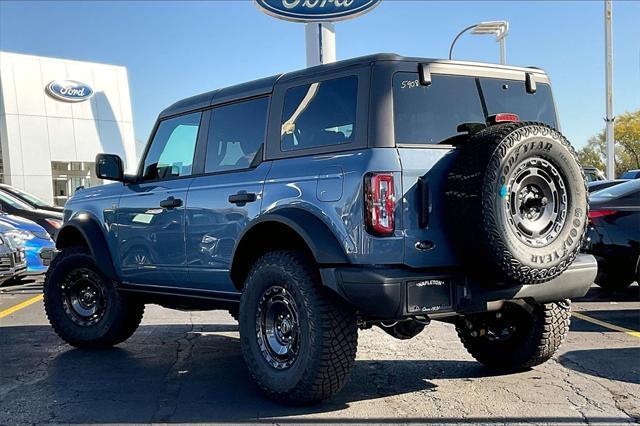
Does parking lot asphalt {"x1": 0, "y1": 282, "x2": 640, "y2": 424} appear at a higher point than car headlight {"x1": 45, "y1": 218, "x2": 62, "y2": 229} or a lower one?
lower

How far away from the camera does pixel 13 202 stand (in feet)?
42.3

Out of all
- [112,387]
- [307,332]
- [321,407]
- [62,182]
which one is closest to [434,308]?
[307,332]

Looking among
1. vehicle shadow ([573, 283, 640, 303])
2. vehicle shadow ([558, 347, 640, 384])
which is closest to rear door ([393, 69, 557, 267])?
vehicle shadow ([558, 347, 640, 384])

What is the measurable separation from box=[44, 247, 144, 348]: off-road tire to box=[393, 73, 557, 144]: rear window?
3225 mm

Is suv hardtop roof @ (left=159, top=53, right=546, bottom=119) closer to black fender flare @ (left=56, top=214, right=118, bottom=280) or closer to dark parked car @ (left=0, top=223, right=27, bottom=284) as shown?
black fender flare @ (left=56, top=214, right=118, bottom=280)

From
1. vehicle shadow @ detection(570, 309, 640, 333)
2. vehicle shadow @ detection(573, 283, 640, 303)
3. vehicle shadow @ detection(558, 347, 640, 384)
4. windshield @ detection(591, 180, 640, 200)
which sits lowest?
vehicle shadow @ detection(573, 283, 640, 303)

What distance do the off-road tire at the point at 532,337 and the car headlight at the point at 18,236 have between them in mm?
7151

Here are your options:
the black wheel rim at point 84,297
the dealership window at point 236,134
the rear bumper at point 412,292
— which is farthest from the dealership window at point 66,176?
the rear bumper at point 412,292

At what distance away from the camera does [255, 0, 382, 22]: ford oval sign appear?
70.1 feet

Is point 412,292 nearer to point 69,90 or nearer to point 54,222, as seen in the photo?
point 54,222

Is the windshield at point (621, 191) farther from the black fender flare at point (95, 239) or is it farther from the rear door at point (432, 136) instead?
the black fender flare at point (95, 239)

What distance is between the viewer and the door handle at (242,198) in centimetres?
436

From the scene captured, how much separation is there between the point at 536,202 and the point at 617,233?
4103 millimetres

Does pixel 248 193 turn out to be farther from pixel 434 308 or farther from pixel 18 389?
pixel 18 389
